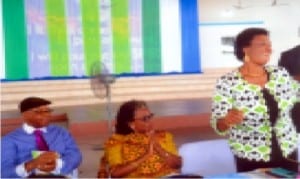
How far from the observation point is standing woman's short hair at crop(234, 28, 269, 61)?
2.11m

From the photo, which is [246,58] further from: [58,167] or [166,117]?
[166,117]

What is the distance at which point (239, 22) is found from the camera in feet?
25.6

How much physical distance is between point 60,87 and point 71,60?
0.42 m

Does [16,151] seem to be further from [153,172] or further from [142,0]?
[142,0]

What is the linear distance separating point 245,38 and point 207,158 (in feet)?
2.13

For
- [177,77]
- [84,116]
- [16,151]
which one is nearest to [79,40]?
[84,116]

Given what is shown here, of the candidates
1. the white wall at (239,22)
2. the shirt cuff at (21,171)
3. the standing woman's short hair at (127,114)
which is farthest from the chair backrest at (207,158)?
the white wall at (239,22)

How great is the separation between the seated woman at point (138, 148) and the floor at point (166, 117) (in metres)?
3.38

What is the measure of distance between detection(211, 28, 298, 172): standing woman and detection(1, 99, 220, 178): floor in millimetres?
3780

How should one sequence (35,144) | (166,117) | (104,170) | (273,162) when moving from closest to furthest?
1. (273,162)
2. (104,170)
3. (35,144)
4. (166,117)

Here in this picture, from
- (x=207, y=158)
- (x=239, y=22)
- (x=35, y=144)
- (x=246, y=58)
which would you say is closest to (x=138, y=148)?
(x=207, y=158)

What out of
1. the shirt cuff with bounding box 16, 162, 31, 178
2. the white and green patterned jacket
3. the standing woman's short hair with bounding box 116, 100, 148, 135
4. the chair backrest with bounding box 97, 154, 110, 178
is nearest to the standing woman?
the white and green patterned jacket

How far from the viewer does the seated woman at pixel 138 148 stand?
230cm

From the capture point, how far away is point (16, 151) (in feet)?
8.16
